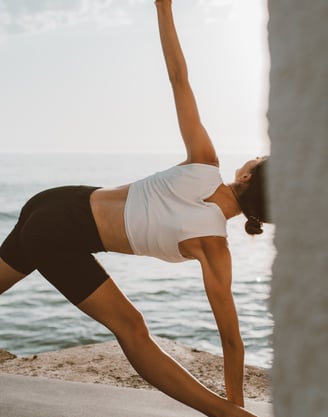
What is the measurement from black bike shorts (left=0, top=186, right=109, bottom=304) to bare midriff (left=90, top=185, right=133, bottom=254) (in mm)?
24

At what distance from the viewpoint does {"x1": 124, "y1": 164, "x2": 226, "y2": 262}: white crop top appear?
239 centimetres

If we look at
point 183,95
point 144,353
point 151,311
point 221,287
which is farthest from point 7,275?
point 151,311

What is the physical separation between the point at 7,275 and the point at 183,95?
1041 mm

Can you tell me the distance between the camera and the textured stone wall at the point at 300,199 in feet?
1.55

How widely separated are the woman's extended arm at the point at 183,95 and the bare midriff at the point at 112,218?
295 mm

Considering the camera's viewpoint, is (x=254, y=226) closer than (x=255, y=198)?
No

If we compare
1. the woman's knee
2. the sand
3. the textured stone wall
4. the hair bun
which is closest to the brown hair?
the hair bun

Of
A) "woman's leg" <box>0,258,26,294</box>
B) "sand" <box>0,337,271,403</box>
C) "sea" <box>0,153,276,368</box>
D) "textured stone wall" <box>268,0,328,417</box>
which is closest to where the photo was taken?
Answer: "textured stone wall" <box>268,0,328,417</box>

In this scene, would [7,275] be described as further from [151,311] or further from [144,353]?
[151,311]

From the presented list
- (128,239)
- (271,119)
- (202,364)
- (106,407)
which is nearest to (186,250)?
(128,239)

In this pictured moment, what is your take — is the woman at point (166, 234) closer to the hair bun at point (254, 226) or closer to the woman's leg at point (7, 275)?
the hair bun at point (254, 226)

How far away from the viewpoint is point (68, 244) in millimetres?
2520

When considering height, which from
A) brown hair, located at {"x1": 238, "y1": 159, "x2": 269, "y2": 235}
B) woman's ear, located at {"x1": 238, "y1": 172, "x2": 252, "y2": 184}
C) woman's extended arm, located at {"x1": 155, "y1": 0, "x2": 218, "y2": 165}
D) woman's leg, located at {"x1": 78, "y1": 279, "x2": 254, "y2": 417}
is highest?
woman's extended arm, located at {"x1": 155, "y1": 0, "x2": 218, "y2": 165}

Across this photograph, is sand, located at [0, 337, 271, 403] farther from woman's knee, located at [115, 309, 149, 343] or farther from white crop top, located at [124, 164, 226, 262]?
white crop top, located at [124, 164, 226, 262]
